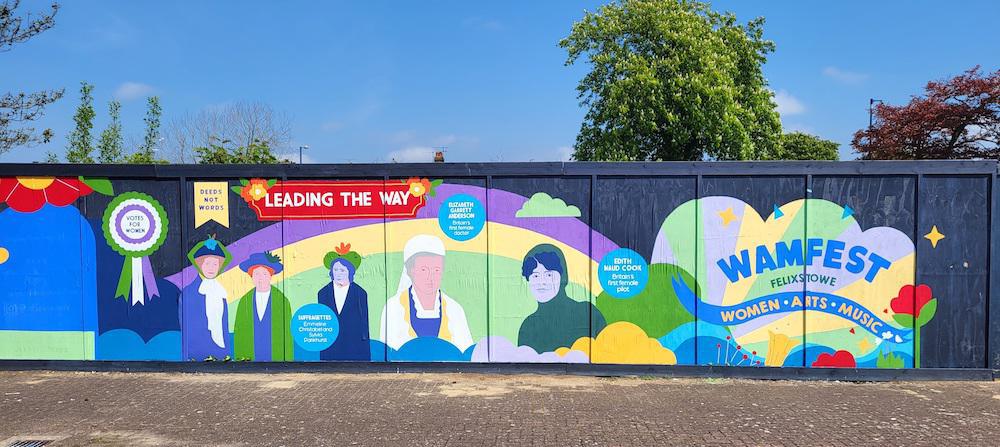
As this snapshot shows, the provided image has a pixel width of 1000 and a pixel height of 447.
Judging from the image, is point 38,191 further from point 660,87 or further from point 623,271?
point 660,87

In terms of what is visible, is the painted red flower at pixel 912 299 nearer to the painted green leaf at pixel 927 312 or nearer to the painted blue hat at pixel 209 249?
the painted green leaf at pixel 927 312

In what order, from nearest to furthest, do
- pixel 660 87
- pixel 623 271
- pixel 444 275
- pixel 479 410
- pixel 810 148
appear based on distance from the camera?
pixel 479 410 → pixel 623 271 → pixel 444 275 → pixel 660 87 → pixel 810 148

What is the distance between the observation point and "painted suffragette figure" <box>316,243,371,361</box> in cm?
745

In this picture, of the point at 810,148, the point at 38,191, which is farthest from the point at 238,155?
the point at 810,148

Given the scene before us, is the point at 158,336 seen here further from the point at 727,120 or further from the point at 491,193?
the point at 727,120

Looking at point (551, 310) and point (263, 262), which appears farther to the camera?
point (263, 262)

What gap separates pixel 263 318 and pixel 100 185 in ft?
8.23

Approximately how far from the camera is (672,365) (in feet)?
23.8

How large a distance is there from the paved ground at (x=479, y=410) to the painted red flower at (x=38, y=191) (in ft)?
6.70

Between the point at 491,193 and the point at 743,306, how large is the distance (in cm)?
321

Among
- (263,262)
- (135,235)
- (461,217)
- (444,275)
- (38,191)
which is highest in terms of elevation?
(38,191)

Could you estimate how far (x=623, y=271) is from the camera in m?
7.30

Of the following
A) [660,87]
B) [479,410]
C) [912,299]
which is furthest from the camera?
[660,87]

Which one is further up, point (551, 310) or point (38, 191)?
point (38, 191)
